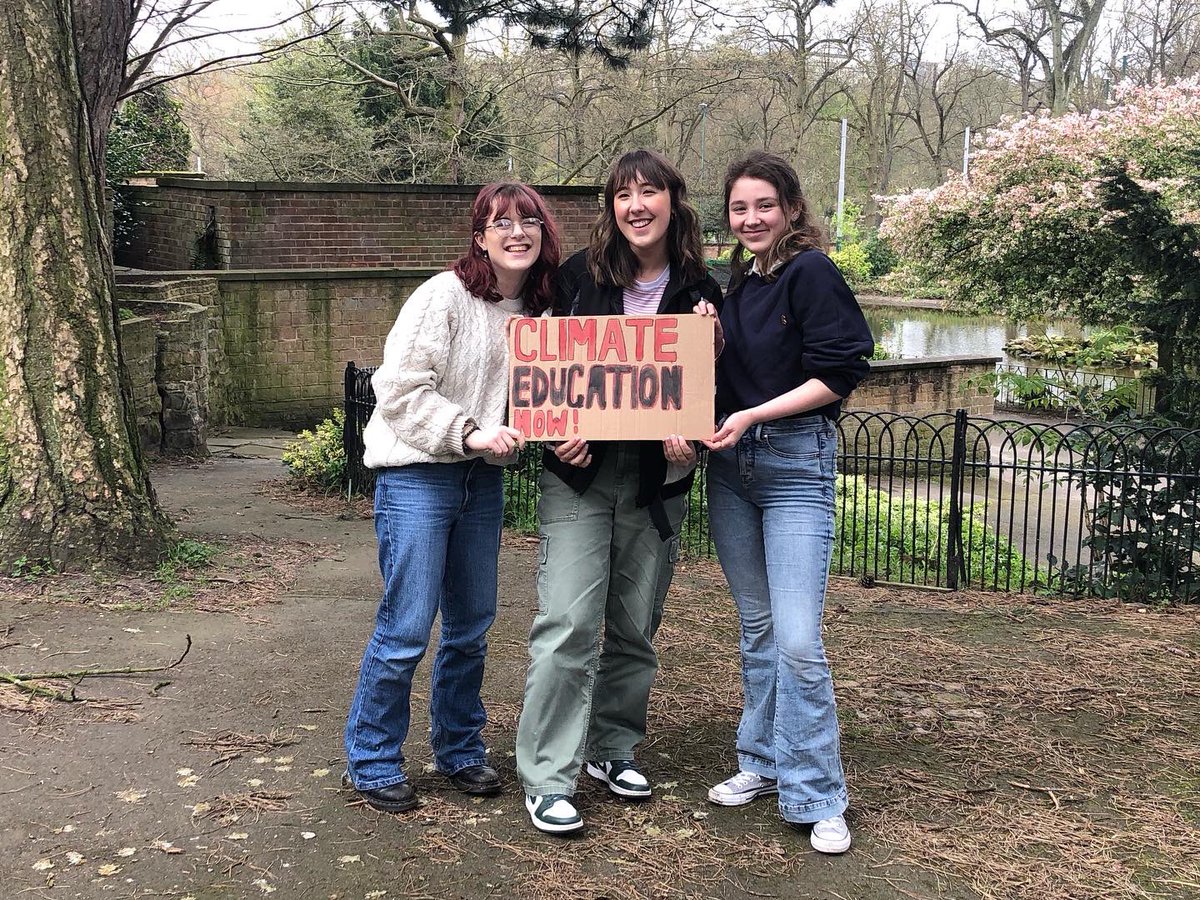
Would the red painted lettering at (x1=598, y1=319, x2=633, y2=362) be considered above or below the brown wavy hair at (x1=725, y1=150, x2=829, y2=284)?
below

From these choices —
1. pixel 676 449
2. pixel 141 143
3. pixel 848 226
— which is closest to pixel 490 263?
pixel 676 449

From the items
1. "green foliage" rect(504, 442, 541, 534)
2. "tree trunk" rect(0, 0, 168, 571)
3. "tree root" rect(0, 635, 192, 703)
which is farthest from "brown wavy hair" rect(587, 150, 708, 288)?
"green foliage" rect(504, 442, 541, 534)

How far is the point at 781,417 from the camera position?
10.2 feet

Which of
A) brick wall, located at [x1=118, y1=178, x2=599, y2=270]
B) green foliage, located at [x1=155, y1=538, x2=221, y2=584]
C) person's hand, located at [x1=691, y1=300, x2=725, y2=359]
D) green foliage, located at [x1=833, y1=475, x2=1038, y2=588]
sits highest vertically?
brick wall, located at [x1=118, y1=178, x2=599, y2=270]

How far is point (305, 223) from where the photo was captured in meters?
15.2

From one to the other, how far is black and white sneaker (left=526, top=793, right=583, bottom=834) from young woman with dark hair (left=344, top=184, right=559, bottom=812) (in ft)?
0.92

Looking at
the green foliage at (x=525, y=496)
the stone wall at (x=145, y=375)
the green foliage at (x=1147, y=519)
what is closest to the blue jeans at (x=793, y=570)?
the green foliage at (x=1147, y=519)

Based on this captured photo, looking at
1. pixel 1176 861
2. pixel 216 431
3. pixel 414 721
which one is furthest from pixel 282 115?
pixel 1176 861

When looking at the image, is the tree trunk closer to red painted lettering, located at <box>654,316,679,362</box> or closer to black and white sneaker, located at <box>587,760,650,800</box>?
black and white sneaker, located at <box>587,760,650,800</box>

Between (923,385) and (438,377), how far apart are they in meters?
12.0

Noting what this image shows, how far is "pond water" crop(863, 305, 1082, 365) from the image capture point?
77.3 ft

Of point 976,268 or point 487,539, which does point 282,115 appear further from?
point 487,539

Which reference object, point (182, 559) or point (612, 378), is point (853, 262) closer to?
point (182, 559)

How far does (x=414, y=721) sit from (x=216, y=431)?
10164 millimetres
